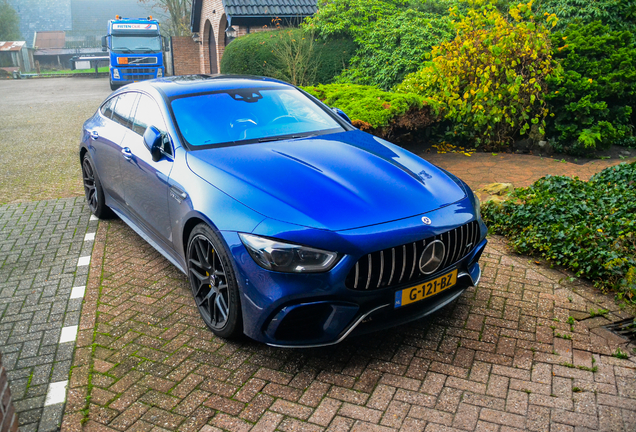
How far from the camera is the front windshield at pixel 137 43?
939 inches

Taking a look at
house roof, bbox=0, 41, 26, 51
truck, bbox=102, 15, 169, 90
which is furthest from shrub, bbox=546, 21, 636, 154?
house roof, bbox=0, 41, 26, 51

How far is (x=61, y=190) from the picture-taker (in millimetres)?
7367

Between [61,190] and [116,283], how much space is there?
3621mm

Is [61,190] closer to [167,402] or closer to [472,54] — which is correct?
[167,402]

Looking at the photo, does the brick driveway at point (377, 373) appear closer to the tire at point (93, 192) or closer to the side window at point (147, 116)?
the side window at point (147, 116)

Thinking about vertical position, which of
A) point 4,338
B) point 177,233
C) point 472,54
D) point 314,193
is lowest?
point 4,338

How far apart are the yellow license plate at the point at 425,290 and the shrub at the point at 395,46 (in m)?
8.96

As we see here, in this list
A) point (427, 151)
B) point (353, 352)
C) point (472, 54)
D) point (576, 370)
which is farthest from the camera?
point (427, 151)

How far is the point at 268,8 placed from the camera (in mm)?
19391

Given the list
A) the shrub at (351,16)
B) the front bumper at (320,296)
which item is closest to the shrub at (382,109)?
the front bumper at (320,296)

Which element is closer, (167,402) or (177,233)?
(167,402)

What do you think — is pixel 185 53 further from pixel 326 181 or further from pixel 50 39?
pixel 50 39

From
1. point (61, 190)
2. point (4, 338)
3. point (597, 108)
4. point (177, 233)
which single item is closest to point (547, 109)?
point (597, 108)

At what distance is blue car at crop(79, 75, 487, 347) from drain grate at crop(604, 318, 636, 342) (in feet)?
3.23
